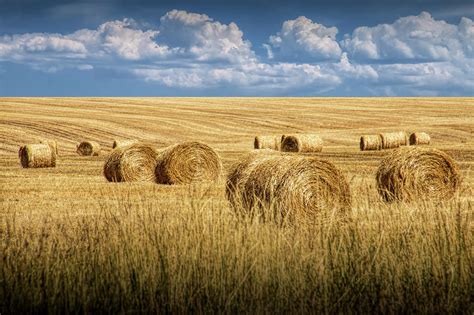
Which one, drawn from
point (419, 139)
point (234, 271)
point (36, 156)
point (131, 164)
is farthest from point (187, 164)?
point (419, 139)

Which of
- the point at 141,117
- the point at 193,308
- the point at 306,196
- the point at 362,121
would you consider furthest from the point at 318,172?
the point at 362,121

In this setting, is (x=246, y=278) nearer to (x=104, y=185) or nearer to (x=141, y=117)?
(x=104, y=185)

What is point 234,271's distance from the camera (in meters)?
7.15

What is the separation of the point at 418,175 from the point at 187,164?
650 centimetres

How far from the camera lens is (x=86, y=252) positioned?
24.6ft

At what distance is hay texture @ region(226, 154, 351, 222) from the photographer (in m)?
11.2

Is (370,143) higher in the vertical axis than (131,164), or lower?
lower

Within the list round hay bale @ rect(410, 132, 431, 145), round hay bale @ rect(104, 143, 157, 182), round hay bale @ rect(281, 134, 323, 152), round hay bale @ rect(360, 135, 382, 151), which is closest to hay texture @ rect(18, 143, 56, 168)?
round hay bale @ rect(104, 143, 157, 182)

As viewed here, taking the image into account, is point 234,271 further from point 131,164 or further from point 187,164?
point 131,164

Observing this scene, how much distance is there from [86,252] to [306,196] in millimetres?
4641

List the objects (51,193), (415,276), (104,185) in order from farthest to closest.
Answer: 1. (104,185)
2. (51,193)
3. (415,276)

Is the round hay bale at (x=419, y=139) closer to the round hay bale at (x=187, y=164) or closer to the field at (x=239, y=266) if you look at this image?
the round hay bale at (x=187, y=164)

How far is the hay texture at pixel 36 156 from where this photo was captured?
25827mm

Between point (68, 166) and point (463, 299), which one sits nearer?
point (463, 299)
